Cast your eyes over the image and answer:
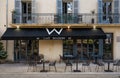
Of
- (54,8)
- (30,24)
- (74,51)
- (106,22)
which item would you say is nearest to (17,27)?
(30,24)

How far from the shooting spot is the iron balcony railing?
26.0 meters

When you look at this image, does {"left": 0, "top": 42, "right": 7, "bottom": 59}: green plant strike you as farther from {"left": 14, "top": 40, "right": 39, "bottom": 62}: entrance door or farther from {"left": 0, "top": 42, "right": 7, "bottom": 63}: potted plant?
{"left": 14, "top": 40, "right": 39, "bottom": 62}: entrance door

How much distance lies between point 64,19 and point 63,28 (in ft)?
2.67

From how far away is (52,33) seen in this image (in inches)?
991

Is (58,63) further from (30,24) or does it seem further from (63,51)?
(30,24)

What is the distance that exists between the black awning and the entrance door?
1395mm

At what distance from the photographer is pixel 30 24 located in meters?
25.4

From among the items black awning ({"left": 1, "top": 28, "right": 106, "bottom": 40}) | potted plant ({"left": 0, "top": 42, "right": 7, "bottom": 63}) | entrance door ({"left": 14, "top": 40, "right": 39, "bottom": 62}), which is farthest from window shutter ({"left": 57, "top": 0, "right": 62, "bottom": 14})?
potted plant ({"left": 0, "top": 42, "right": 7, "bottom": 63})

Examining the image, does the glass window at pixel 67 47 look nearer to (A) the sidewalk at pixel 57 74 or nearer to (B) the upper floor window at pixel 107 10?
(B) the upper floor window at pixel 107 10

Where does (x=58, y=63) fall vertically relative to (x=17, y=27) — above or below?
below

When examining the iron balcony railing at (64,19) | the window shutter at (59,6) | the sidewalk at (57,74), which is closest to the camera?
the sidewalk at (57,74)

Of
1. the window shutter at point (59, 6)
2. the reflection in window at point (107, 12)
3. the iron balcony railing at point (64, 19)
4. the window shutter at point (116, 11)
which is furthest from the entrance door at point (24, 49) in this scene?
the window shutter at point (116, 11)

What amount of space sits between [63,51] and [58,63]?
1.70m

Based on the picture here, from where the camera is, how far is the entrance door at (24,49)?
26.6 meters
